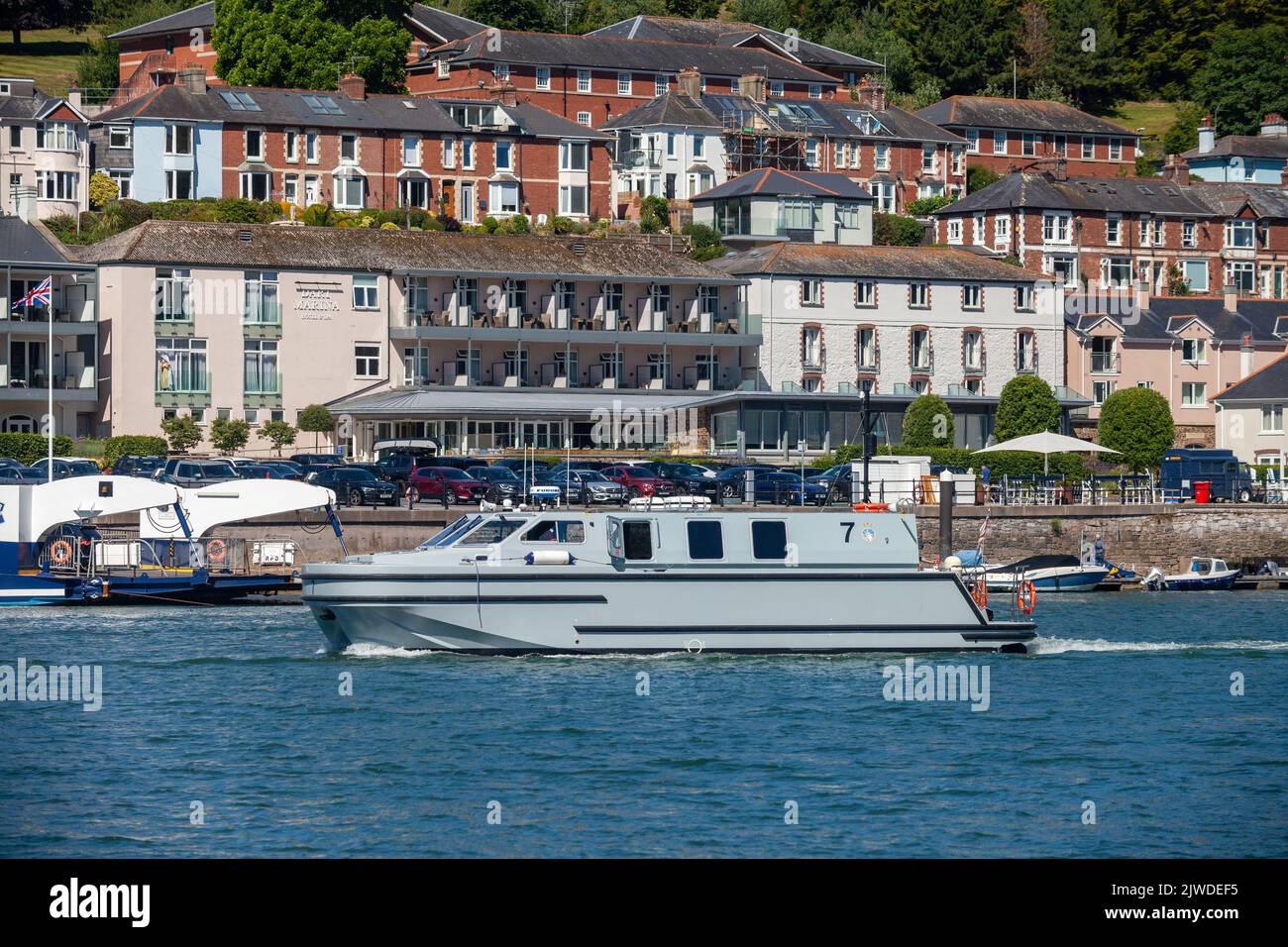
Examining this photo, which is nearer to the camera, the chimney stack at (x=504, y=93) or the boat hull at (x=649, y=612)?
the boat hull at (x=649, y=612)

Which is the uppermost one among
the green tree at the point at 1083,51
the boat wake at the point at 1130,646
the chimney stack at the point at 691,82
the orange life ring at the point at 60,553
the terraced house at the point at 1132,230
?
the green tree at the point at 1083,51

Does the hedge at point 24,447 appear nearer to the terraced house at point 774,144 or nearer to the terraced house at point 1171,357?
the terraced house at point 774,144

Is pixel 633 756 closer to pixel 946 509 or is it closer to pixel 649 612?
pixel 649 612

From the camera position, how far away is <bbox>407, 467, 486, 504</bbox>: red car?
6462 cm

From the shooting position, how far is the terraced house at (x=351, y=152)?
354 ft

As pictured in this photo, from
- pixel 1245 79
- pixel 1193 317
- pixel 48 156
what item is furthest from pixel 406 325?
pixel 1245 79

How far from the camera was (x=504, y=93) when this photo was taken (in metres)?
125

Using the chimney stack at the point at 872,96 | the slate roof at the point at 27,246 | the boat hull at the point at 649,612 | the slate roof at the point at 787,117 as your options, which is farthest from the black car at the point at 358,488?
the chimney stack at the point at 872,96

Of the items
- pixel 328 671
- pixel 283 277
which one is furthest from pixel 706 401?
pixel 328 671

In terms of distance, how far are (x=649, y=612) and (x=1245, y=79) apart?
13244cm

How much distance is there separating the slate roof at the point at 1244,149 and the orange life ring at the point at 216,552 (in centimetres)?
10192

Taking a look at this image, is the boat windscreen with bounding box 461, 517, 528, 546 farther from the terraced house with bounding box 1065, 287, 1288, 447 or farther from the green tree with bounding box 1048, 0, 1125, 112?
the green tree with bounding box 1048, 0, 1125, 112
